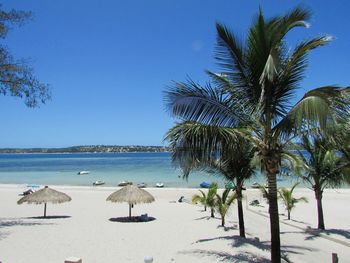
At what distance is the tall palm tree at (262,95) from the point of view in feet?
23.1

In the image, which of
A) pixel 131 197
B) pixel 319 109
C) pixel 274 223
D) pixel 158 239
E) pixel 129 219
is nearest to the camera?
pixel 319 109

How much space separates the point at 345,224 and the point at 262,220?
3771mm

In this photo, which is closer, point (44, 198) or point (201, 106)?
point (201, 106)

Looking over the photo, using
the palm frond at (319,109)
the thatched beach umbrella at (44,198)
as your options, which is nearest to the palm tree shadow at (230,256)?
the palm frond at (319,109)

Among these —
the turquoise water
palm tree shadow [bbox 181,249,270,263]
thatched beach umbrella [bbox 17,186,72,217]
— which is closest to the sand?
palm tree shadow [bbox 181,249,270,263]

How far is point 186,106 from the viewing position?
7207mm

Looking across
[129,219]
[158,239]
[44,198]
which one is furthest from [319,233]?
[44,198]

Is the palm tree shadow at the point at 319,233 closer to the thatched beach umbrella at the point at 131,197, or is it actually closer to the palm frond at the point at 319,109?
the thatched beach umbrella at the point at 131,197

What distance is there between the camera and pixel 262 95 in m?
7.10

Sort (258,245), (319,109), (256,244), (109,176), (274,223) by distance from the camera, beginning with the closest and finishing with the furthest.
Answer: (319,109)
(274,223)
(258,245)
(256,244)
(109,176)

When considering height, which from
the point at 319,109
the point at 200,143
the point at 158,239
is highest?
the point at 319,109

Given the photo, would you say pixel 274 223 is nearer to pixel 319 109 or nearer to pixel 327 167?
pixel 319 109

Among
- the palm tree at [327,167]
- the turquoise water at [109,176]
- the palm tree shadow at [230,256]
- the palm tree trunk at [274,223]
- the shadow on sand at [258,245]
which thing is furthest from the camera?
the turquoise water at [109,176]

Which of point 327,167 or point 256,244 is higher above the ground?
point 327,167
